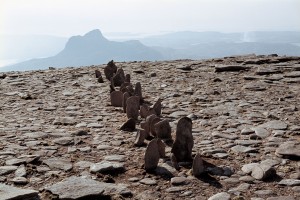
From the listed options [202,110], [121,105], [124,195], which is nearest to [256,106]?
[202,110]

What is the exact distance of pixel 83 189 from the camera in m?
5.56

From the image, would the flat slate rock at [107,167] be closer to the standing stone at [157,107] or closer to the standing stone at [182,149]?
the standing stone at [182,149]

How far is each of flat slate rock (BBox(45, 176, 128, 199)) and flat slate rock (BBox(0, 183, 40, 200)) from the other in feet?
1.03

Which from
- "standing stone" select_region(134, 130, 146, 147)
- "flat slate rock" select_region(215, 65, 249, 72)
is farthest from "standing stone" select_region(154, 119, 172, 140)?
"flat slate rock" select_region(215, 65, 249, 72)

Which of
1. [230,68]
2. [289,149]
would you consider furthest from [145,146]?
[230,68]

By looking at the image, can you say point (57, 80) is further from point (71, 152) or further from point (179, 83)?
point (71, 152)

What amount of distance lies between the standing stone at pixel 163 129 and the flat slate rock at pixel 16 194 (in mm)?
3412

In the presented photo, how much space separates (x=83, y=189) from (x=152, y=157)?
4.67 feet

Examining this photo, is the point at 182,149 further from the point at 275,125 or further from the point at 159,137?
the point at 275,125

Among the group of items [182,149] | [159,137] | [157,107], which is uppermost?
[157,107]

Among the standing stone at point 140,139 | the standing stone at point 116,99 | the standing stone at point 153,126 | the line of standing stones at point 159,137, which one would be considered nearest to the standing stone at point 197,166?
the line of standing stones at point 159,137

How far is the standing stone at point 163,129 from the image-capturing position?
26.6 feet

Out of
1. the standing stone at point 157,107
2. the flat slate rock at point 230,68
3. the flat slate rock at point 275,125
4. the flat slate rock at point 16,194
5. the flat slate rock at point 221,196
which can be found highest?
the flat slate rock at point 230,68

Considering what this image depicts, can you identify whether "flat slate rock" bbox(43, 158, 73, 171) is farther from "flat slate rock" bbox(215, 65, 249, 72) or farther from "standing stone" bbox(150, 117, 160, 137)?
"flat slate rock" bbox(215, 65, 249, 72)
